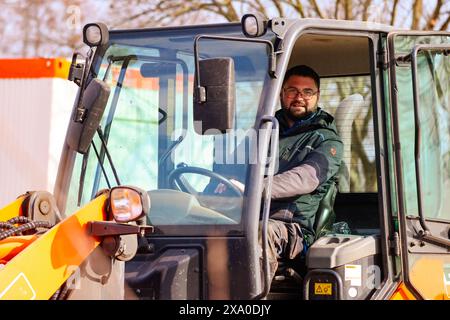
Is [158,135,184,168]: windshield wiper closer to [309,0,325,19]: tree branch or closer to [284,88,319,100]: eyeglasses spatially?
[284,88,319,100]: eyeglasses

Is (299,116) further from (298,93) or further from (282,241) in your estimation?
(282,241)

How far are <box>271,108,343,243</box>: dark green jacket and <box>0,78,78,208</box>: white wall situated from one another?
8394 millimetres

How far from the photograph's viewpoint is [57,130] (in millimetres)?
13875

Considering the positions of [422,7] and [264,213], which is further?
[422,7]

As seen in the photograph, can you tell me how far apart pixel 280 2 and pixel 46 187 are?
420 cm

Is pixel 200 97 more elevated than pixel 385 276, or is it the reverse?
pixel 200 97

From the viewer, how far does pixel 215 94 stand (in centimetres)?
427

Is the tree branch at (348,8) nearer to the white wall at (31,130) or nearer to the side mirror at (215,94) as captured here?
the white wall at (31,130)

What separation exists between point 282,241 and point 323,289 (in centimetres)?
36

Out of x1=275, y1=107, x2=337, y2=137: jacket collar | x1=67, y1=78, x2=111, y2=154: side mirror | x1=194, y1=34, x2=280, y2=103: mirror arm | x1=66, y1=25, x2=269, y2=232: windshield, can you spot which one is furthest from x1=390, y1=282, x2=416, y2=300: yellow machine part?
x1=67, y1=78, x2=111, y2=154: side mirror

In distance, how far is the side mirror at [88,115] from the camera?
463 cm

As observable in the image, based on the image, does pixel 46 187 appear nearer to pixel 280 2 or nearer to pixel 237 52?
pixel 280 2

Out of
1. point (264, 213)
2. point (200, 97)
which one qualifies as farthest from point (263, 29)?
point (264, 213)

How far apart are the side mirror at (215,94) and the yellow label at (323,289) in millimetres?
976
